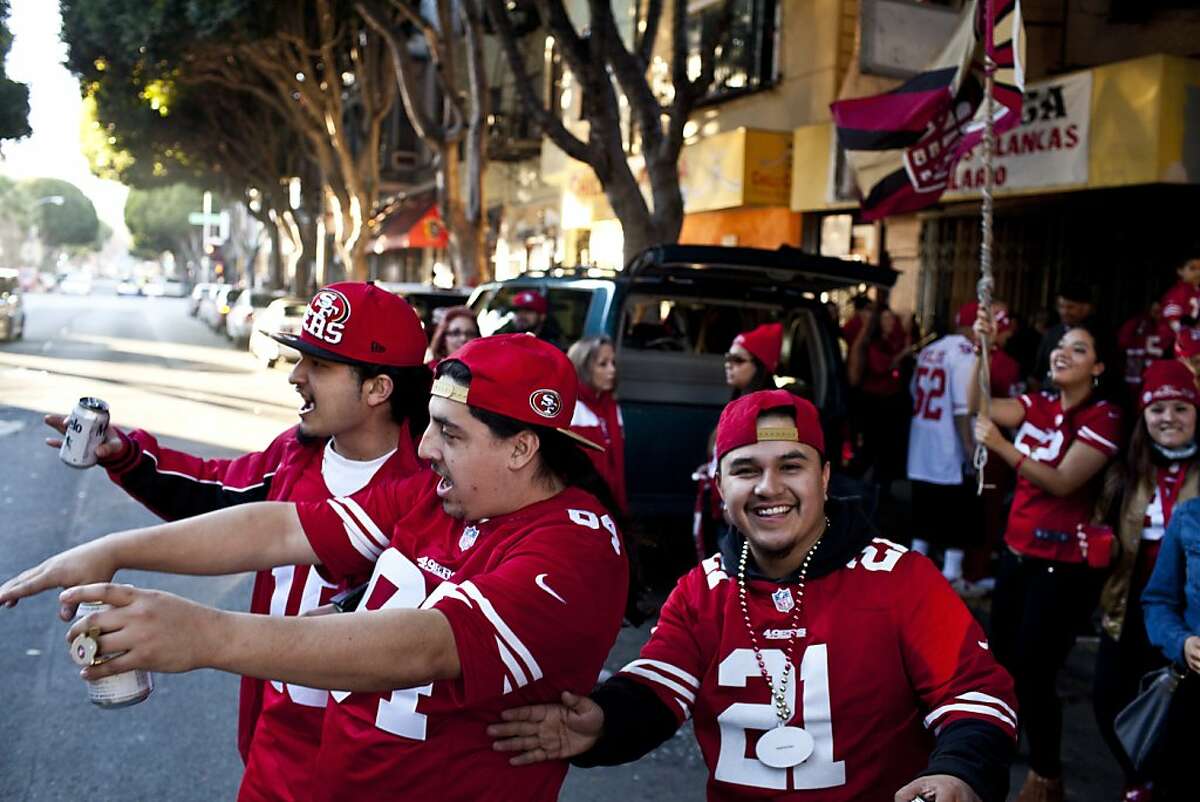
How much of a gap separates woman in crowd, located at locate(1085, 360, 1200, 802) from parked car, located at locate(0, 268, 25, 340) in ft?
84.9

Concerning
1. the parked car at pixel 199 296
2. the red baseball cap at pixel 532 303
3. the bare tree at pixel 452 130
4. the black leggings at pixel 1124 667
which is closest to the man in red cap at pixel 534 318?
the red baseball cap at pixel 532 303

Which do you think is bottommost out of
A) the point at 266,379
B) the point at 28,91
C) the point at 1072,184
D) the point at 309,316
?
the point at 266,379

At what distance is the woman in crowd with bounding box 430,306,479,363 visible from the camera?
795 cm

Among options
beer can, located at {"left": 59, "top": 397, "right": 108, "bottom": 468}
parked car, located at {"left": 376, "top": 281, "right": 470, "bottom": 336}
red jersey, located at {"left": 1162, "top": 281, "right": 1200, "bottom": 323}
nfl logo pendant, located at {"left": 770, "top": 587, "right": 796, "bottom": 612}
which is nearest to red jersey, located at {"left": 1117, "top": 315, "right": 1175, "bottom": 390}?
red jersey, located at {"left": 1162, "top": 281, "right": 1200, "bottom": 323}

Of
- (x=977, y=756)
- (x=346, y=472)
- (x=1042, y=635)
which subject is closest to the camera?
(x=977, y=756)

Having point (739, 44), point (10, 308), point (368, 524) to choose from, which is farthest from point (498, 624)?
point (10, 308)

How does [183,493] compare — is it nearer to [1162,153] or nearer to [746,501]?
[746,501]

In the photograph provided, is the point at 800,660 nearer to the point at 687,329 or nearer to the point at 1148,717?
the point at 1148,717

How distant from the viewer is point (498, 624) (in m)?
1.93

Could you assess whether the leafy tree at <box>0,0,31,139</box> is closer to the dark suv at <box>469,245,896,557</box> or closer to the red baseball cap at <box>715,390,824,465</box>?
the dark suv at <box>469,245,896,557</box>

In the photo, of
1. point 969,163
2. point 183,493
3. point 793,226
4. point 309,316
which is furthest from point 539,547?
point 793,226

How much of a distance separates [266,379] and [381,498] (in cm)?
1897

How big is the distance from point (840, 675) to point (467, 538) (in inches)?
31.4

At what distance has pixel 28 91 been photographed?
94.6 feet
